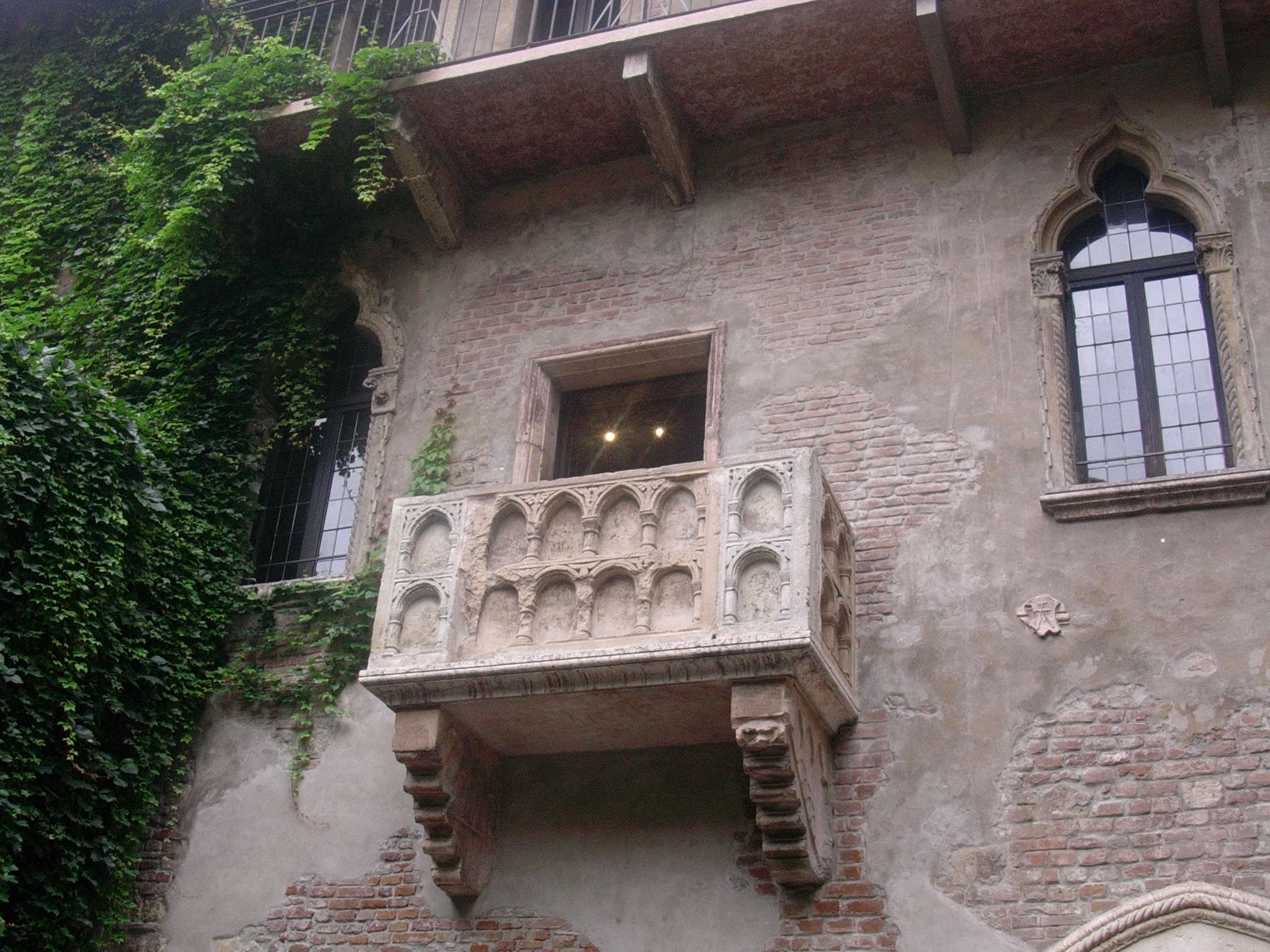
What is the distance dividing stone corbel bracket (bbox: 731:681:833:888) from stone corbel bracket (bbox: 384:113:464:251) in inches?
171

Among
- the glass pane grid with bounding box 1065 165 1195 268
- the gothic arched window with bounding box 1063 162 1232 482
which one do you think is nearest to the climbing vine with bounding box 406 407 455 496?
the gothic arched window with bounding box 1063 162 1232 482

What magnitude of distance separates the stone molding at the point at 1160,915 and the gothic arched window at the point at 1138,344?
2172 mm

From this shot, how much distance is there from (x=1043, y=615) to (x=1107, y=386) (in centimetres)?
155

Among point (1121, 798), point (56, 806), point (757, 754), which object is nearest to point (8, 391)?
point (56, 806)

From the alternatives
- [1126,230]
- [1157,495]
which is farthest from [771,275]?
[1157,495]

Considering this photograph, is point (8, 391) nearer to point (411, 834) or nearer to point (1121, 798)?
point (411, 834)

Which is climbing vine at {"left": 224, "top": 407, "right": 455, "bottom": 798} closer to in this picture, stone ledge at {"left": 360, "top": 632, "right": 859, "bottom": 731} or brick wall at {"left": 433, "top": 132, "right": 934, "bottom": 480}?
brick wall at {"left": 433, "top": 132, "right": 934, "bottom": 480}

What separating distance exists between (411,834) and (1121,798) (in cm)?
363

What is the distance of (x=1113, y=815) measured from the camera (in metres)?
6.87

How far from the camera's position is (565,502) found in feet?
25.2

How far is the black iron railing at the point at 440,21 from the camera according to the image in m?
10.1

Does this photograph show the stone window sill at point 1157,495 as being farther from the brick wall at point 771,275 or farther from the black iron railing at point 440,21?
the black iron railing at point 440,21

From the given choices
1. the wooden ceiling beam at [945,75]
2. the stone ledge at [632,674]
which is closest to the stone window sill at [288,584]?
the stone ledge at [632,674]

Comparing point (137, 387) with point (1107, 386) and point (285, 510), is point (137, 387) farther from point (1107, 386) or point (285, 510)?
point (1107, 386)
